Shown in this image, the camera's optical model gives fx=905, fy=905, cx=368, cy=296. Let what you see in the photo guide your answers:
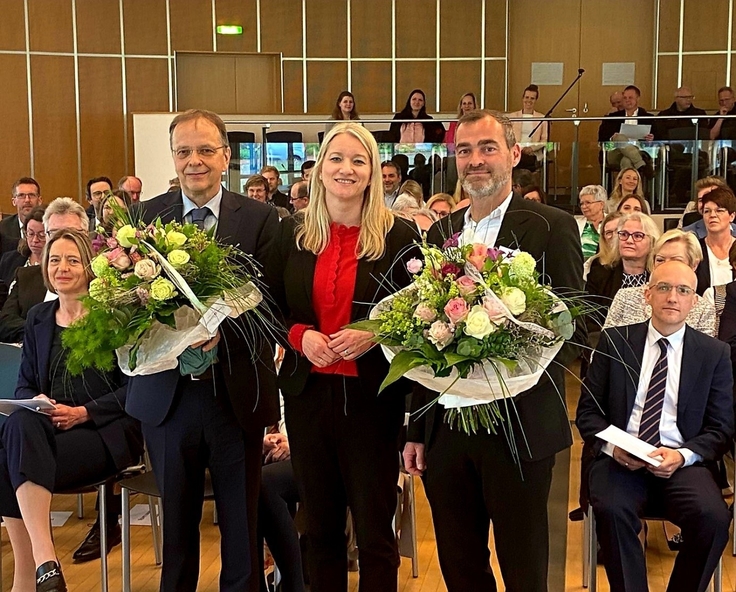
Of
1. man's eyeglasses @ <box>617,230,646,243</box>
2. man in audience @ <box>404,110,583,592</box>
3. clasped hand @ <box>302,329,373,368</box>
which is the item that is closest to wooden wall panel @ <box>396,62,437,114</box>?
man's eyeglasses @ <box>617,230,646,243</box>

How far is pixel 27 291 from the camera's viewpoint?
4.79 m

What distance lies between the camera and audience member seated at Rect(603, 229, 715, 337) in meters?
3.81

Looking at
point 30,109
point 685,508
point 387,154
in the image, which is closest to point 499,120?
point 685,508

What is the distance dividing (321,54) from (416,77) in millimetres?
1518

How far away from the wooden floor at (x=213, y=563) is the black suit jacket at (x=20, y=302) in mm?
982

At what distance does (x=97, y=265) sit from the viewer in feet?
8.40

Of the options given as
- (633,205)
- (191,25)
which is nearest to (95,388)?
(633,205)

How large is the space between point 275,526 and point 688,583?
1394 millimetres

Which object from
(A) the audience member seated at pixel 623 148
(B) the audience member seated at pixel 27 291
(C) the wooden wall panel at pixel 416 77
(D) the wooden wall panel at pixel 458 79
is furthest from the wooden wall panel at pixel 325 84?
(B) the audience member seated at pixel 27 291

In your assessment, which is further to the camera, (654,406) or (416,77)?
(416,77)

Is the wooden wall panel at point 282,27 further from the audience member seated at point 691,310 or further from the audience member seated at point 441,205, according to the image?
the audience member seated at point 691,310

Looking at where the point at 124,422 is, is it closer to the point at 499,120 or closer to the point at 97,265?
the point at 97,265

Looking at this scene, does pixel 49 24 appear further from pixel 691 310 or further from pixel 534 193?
pixel 691 310

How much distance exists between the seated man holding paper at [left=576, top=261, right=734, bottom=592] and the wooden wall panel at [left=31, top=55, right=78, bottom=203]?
37.0 feet
